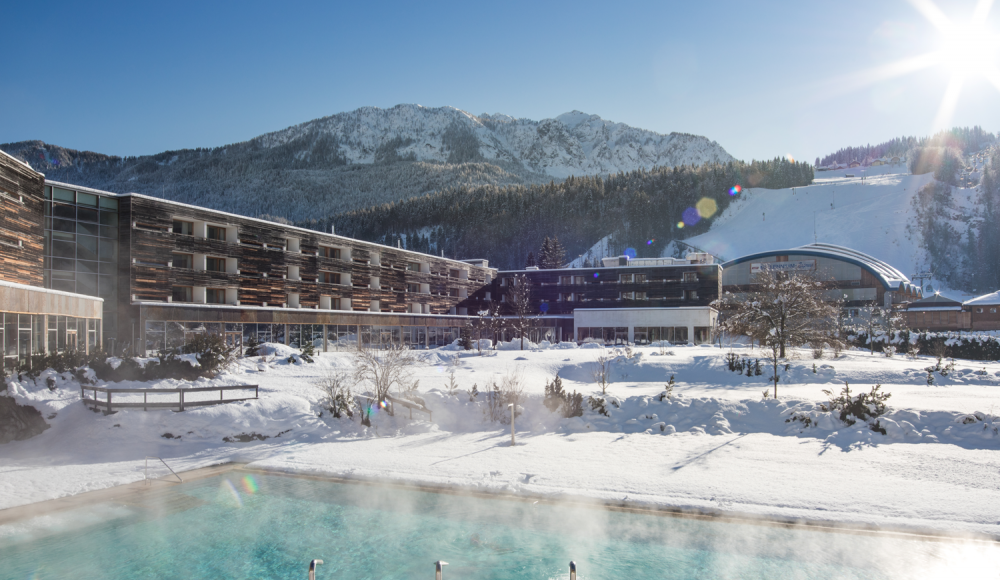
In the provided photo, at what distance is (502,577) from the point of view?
821 cm

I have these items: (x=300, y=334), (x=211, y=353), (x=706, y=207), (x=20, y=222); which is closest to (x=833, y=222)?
(x=706, y=207)

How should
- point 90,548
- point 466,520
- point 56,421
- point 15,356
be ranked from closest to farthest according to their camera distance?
point 90,548 < point 466,520 < point 56,421 < point 15,356

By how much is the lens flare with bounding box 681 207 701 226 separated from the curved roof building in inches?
2594

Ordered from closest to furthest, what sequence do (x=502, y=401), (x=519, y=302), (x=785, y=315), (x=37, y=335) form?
(x=502, y=401), (x=37, y=335), (x=785, y=315), (x=519, y=302)

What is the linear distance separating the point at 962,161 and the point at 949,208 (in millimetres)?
38603

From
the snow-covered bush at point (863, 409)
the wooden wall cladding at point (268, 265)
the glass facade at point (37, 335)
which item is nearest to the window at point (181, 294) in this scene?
the wooden wall cladding at point (268, 265)

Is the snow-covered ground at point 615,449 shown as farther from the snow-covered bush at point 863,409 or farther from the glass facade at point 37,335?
the glass facade at point 37,335

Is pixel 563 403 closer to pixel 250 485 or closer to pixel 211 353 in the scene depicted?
pixel 250 485

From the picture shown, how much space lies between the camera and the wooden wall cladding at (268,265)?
116 ft

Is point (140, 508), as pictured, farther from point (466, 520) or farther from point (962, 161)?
point (962, 161)

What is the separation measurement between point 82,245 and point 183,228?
6106mm

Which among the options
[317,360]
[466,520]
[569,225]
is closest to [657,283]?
[317,360]

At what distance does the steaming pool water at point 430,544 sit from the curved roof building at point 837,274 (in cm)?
7337

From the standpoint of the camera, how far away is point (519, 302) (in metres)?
67.8
